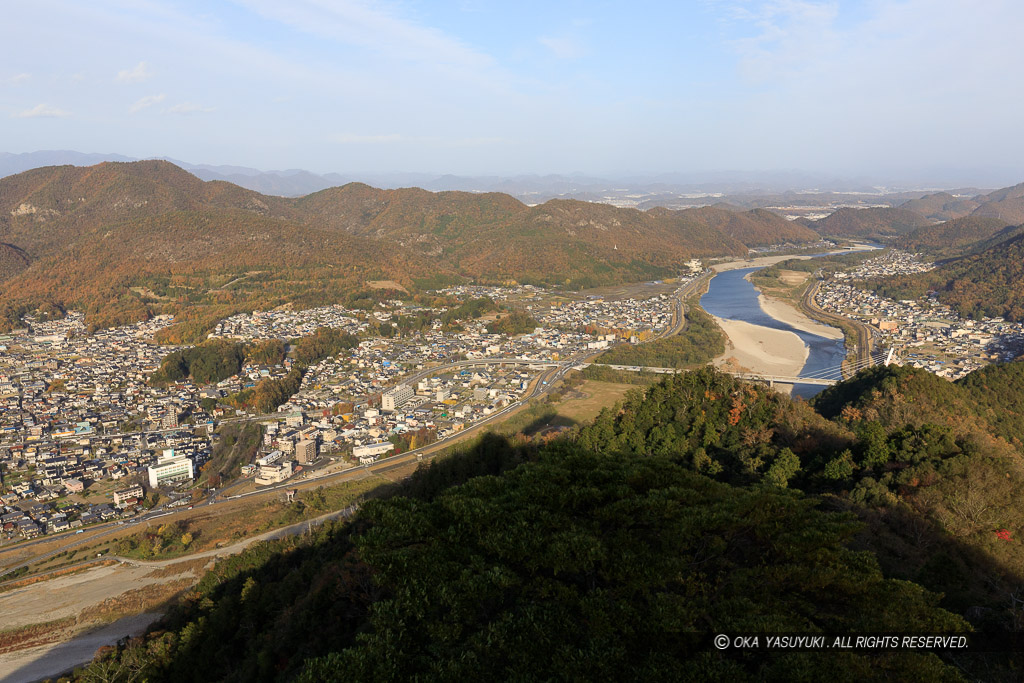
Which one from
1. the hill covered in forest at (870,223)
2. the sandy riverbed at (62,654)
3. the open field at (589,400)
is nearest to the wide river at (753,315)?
the open field at (589,400)

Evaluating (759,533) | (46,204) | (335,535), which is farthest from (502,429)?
(46,204)

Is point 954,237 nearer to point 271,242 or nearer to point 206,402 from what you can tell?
point 271,242

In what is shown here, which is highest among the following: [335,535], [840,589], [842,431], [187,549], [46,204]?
[46,204]

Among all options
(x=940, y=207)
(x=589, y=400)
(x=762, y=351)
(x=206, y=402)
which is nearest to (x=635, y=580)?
(x=589, y=400)

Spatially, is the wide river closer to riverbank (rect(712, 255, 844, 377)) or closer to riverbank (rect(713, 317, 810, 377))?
riverbank (rect(712, 255, 844, 377))

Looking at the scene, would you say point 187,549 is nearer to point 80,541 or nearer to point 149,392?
point 80,541

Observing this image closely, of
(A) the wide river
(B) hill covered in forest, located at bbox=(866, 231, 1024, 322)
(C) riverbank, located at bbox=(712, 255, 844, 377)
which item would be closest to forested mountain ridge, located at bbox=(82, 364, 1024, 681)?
(A) the wide river
